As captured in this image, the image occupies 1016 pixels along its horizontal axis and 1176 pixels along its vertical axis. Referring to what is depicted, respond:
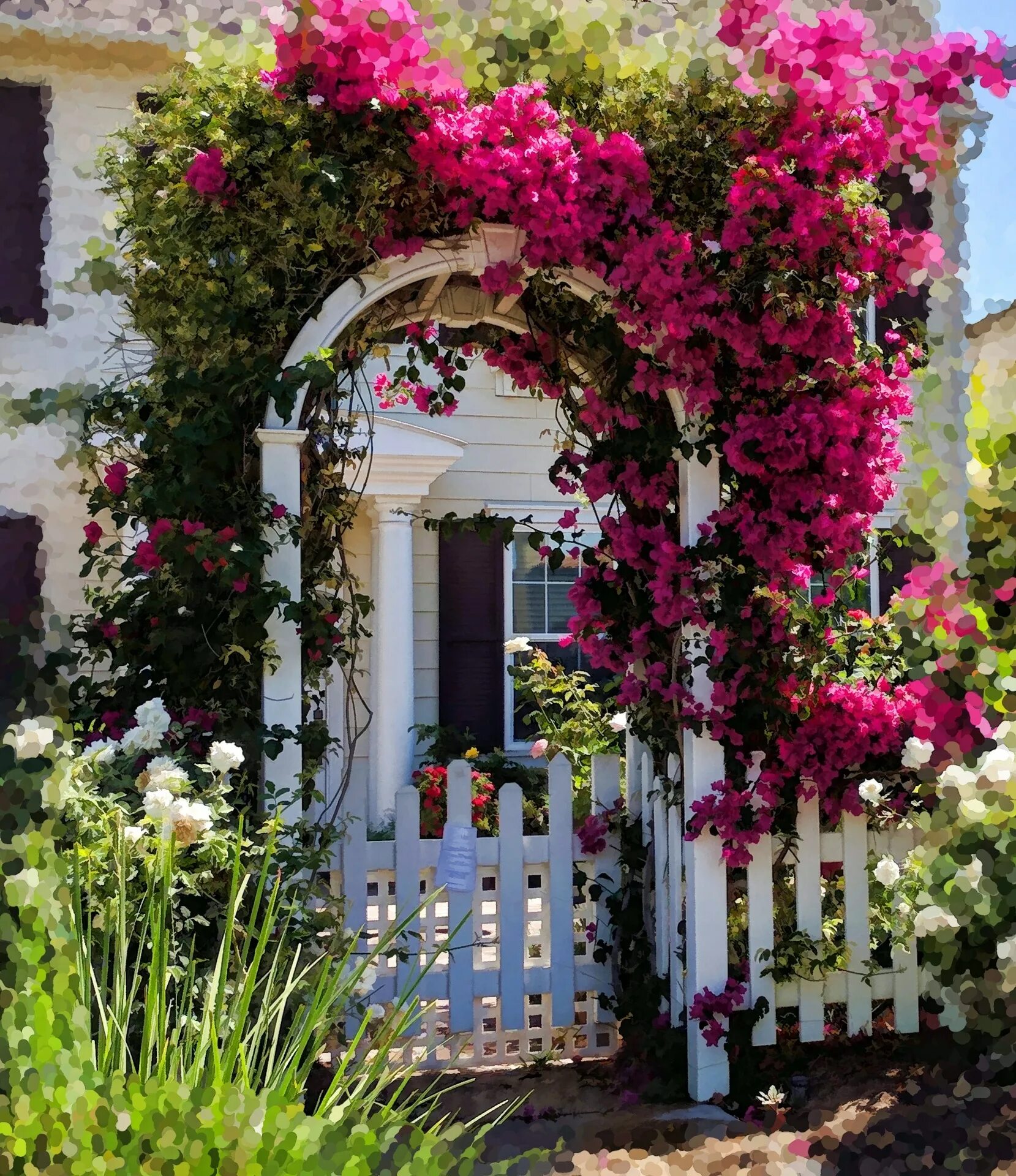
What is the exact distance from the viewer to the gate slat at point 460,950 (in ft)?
11.2

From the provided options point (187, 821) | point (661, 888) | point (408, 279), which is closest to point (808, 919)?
point (661, 888)

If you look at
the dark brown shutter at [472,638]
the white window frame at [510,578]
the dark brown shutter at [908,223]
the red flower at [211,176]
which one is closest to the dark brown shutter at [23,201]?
the dark brown shutter at [472,638]

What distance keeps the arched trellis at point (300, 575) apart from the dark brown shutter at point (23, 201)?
318cm

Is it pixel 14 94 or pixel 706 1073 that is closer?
pixel 706 1073

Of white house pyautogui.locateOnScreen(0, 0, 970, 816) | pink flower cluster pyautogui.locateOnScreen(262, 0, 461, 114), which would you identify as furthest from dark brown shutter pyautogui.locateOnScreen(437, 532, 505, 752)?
pink flower cluster pyautogui.locateOnScreen(262, 0, 461, 114)

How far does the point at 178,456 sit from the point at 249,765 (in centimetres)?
85

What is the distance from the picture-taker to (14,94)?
18.6ft

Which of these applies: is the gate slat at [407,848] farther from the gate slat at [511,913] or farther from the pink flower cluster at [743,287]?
the pink flower cluster at [743,287]

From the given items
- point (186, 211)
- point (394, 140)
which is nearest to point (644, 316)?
point (394, 140)

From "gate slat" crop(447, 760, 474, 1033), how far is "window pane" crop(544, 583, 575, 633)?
4045 millimetres

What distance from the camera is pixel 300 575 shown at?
2.97 m

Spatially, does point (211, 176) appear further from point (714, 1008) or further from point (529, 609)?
point (529, 609)

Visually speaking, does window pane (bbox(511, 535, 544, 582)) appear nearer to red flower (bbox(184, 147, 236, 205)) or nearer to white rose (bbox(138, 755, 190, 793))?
A: red flower (bbox(184, 147, 236, 205))

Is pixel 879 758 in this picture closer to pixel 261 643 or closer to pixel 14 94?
pixel 261 643
